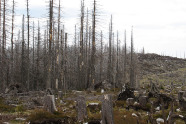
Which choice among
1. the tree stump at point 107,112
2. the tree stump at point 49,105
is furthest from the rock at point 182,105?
the tree stump at point 49,105

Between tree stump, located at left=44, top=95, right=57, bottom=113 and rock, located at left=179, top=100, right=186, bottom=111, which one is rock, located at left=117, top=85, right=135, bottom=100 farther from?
tree stump, located at left=44, top=95, right=57, bottom=113

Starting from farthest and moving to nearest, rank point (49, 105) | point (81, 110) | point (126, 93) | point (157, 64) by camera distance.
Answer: point (157, 64), point (126, 93), point (49, 105), point (81, 110)

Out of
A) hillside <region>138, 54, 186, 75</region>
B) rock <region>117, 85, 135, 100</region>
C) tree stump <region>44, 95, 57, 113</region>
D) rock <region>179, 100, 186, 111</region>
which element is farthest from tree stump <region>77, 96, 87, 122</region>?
hillside <region>138, 54, 186, 75</region>

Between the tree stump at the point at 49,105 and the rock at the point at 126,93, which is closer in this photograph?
the tree stump at the point at 49,105

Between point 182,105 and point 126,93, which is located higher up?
point 126,93

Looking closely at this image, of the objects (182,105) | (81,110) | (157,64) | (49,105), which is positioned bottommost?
(182,105)

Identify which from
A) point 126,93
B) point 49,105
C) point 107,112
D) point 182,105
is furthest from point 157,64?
point 107,112

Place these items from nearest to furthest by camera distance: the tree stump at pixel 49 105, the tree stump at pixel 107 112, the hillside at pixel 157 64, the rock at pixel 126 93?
the tree stump at pixel 107 112, the tree stump at pixel 49 105, the rock at pixel 126 93, the hillside at pixel 157 64

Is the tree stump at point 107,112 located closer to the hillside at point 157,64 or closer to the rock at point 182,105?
the rock at point 182,105

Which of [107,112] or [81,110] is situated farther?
[81,110]

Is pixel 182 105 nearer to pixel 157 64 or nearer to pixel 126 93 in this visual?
pixel 126 93

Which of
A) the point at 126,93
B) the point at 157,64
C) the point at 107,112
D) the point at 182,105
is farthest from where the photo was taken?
the point at 157,64

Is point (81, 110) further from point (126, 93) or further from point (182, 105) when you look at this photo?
point (126, 93)

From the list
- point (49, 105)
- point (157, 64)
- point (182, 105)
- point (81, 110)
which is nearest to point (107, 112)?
point (81, 110)
